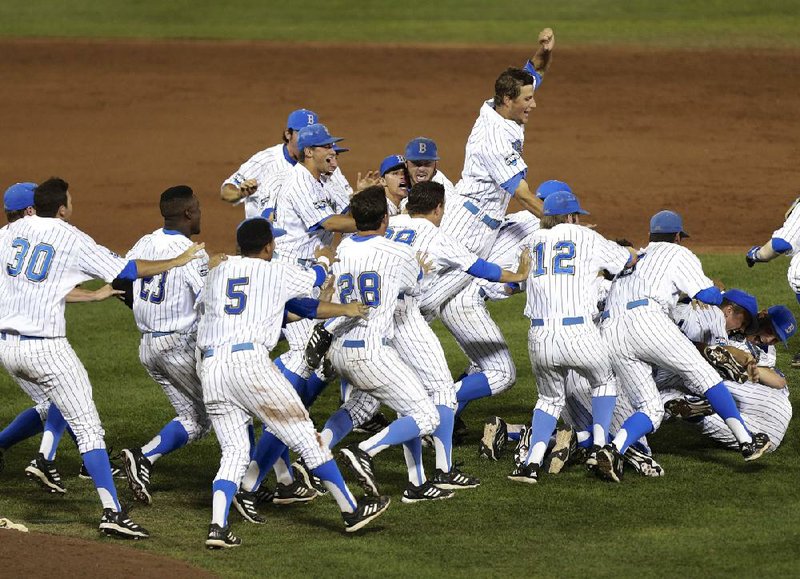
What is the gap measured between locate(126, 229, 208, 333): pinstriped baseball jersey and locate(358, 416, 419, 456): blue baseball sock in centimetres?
135

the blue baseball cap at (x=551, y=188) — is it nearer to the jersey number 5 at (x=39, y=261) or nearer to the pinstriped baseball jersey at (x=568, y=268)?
the pinstriped baseball jersey at (x=568, y=268)

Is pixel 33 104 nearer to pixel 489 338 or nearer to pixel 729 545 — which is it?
pixel 489 338

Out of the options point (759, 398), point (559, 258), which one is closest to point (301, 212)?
point (559, 258)

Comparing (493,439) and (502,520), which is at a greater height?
(493,439)

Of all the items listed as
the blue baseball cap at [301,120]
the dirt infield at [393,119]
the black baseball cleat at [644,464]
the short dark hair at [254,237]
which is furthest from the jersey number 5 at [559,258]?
the dirt infield at [393,119]

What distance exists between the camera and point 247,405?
7.09 metres

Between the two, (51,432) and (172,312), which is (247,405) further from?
(51,432)

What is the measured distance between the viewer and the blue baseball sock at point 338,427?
7856 millimetres

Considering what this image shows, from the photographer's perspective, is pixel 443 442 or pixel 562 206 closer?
pixel 443 442

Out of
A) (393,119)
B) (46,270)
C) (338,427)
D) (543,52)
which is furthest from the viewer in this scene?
(393,119)

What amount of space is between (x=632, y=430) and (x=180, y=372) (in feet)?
8.88

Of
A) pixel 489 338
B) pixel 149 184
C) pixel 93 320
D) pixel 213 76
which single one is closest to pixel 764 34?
pixel 213 76

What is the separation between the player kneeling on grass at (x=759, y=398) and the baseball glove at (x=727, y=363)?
0.31ft

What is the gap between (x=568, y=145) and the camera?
2058 cm
